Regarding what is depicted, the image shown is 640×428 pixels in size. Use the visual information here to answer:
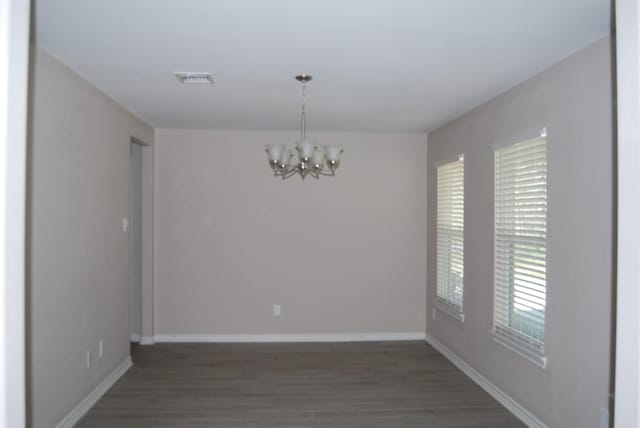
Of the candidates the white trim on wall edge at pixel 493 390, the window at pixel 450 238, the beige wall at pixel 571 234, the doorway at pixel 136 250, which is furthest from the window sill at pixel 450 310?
the doorway at pixel 136 250

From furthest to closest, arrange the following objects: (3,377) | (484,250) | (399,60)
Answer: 1. (484,250)
2. (399,60)
3. (3,377)

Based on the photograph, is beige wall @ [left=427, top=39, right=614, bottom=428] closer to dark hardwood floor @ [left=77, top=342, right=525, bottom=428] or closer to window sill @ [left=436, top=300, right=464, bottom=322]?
dark hardwood floor @ [left=77, top=342, right=525, bottom=428]

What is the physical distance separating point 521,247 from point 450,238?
5.09 feet

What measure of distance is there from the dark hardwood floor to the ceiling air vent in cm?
254

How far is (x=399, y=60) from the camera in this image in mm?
3037

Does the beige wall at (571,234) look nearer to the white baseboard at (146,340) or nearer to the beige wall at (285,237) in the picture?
the beige wall at (285,237)

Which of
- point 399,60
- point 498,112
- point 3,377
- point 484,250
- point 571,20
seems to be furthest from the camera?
point 484,250

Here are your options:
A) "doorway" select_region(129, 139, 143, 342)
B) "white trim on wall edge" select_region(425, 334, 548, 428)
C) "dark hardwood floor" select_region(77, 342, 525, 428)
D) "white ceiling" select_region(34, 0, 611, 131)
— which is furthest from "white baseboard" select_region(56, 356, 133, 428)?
"white trim on wall edge" select_region(425, 334, 548, 428)

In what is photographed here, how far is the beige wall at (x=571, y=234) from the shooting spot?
8.70 feet

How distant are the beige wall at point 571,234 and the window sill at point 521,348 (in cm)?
5

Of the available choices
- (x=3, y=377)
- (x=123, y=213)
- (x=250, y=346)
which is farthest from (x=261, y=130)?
(x=3, y=377)

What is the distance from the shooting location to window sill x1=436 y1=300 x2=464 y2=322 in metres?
4.72

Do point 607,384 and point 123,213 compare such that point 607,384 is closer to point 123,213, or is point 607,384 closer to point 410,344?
point 410,344

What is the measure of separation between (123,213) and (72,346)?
1469mm
